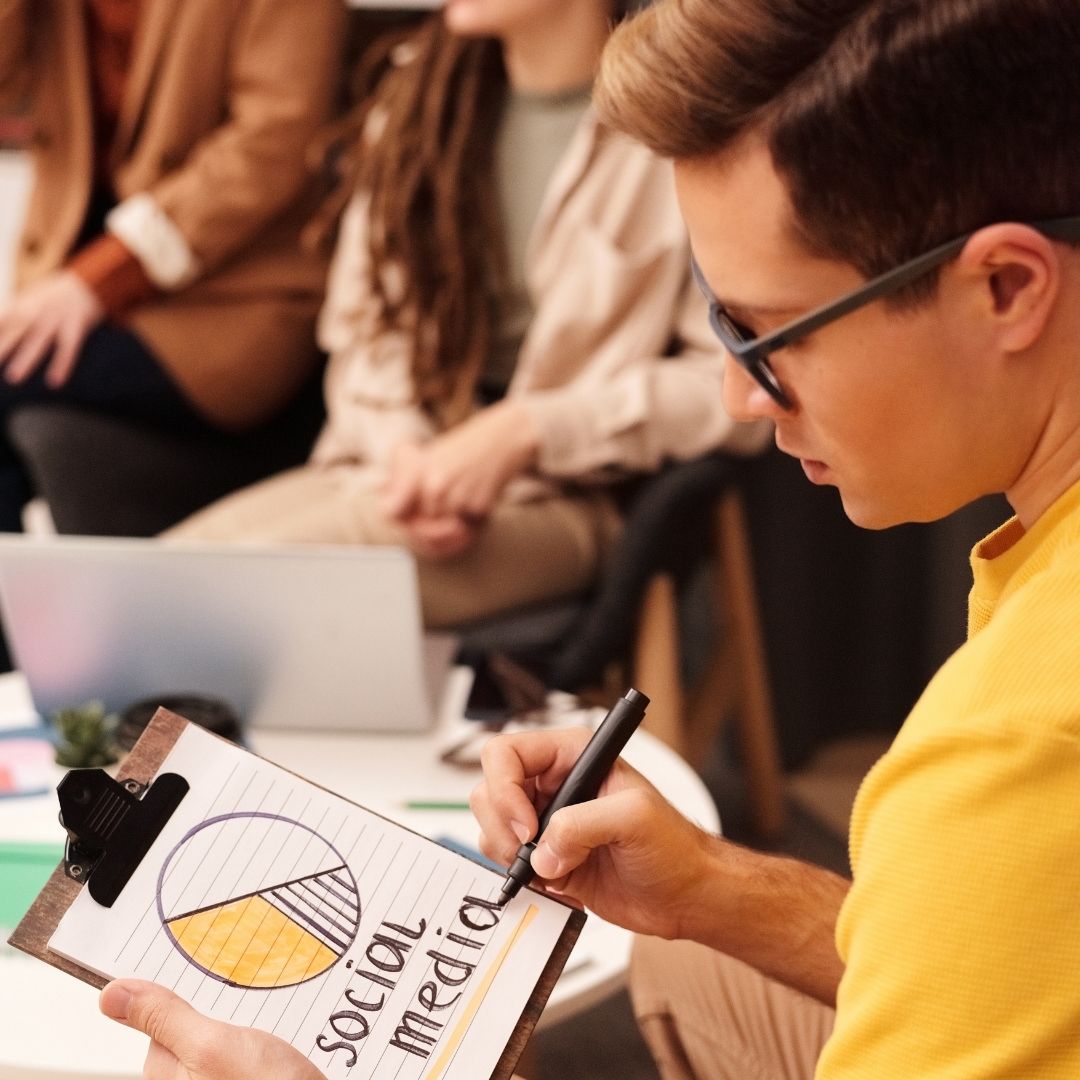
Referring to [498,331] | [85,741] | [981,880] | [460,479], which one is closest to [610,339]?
[498,331]

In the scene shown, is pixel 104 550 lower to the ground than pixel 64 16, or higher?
lower

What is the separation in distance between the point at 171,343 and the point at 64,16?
53cm

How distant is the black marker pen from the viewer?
0.95m

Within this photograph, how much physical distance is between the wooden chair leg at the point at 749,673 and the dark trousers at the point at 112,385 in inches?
34.3

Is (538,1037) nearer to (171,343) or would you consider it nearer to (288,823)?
(288,823)

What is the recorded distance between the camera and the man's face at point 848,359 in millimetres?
737

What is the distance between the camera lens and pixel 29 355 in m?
2.19

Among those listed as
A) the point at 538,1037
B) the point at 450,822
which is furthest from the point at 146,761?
the point at 538,1037

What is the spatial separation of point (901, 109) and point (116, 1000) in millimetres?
644

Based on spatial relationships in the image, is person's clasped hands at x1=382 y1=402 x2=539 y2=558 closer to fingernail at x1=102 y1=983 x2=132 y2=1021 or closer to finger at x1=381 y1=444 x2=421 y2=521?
finger at x1=381 y1=444 x2=421 y2=521

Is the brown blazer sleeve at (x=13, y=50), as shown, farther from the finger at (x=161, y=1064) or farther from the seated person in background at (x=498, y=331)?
the finger at (x=161, y=1064)

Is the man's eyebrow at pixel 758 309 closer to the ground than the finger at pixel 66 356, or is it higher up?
higher up

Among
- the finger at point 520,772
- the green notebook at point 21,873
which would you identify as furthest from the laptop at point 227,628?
the finger at point 520,772

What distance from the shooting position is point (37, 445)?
2.15 meters
